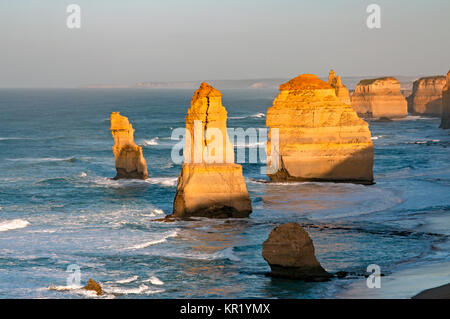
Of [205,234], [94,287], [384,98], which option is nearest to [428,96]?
[384,98]

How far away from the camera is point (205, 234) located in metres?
32.2

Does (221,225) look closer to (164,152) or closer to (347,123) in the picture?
(347,123)

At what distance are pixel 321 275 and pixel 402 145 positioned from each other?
51.5m

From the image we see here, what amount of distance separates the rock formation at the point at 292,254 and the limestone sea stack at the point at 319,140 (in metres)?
21.2

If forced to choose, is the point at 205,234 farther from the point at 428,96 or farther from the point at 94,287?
the point at 428,96

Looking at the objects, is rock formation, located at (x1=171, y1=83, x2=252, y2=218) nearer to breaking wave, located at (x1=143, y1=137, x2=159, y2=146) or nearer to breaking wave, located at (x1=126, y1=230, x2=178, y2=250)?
breaking wave, located at (x1=126, y1=230, x2=178, y2=250)

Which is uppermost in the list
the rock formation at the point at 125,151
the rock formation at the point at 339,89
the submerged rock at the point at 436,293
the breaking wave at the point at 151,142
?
the rock formation at the point at 339,89

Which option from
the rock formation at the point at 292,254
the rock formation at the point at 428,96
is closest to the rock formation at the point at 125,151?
the rock formation at the point at 292,254

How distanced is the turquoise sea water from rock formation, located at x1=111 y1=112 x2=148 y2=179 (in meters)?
1.11

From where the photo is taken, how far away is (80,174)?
5472 cm

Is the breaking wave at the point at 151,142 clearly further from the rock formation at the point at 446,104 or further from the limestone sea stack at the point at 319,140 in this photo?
the rock formation at the point at 446,104

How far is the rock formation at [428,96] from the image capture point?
130 m

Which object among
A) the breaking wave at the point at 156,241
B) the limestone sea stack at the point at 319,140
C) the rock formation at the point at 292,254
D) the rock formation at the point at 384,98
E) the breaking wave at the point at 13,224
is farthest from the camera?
the rock formation at the point at 384,98
